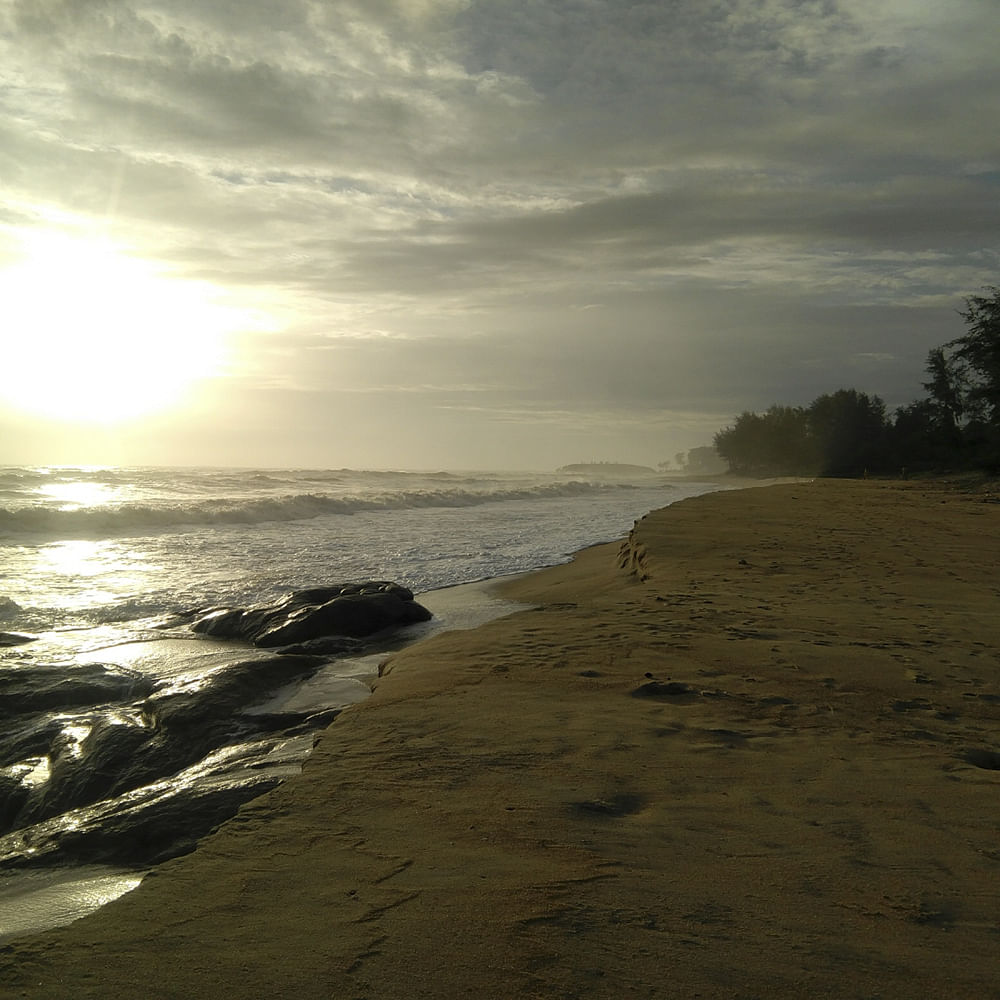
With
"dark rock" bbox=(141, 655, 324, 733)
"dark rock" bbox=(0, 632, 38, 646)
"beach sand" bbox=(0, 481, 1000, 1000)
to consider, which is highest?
"beach sand" bbox=(0, 481, 1000, 1000)

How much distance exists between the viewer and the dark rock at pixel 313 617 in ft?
27.9

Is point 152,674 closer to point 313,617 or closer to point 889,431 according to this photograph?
point 313,617

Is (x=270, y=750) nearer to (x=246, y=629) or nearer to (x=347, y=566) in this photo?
(x=246, y=629)

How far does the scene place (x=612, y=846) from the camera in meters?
3.04

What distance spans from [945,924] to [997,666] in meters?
3.79

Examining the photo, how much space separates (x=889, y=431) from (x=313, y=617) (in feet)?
201

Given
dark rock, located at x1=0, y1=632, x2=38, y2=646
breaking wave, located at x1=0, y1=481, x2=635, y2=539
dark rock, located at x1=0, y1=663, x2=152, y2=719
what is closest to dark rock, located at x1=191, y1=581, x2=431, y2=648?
dark rock, located at x1=0, y1=632, x2=38, y2=646

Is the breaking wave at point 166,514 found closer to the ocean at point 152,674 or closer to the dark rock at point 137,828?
the ocean at point 152,674

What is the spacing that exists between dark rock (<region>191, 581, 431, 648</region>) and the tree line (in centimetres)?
3147

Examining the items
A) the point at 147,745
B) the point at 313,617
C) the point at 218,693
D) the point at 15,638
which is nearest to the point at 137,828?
the point at 147,745

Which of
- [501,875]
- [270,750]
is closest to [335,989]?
[501,875]

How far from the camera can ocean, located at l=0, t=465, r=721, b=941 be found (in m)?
3.72

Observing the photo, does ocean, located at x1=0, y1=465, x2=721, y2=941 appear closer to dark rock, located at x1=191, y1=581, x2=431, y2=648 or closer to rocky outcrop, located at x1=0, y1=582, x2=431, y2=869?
rocky outcrop, located at x1=0, y1=582, x2=431, y2=869

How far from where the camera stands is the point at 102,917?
8.95ft
